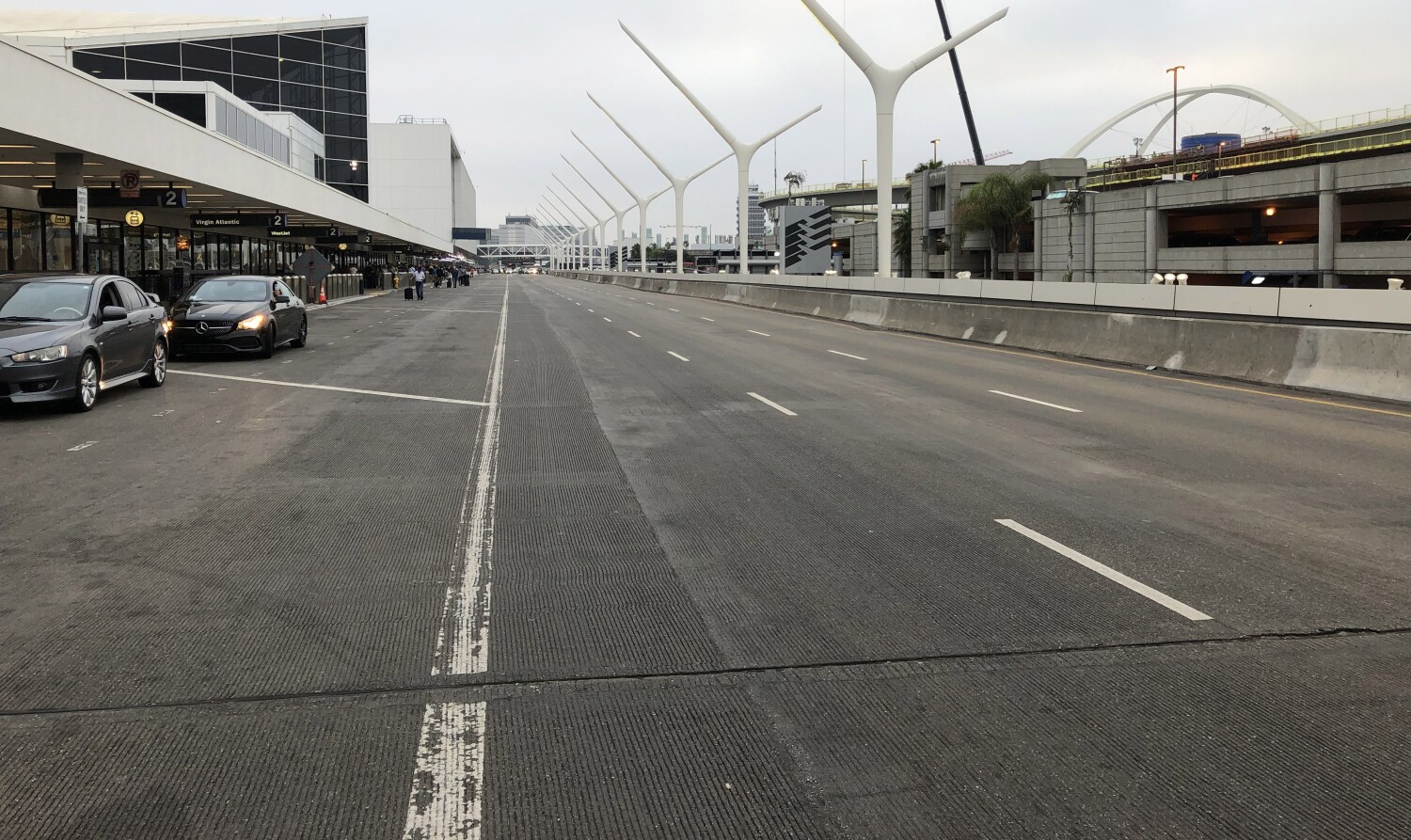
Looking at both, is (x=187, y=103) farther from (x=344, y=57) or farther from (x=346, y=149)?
(x=346, y=149)

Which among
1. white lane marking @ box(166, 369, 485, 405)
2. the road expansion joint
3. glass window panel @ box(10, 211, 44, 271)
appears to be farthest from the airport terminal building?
the road expansion joint

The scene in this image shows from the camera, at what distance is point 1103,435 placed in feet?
39.2

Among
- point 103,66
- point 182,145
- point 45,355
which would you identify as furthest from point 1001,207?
point 45,355

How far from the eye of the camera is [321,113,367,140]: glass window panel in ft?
246

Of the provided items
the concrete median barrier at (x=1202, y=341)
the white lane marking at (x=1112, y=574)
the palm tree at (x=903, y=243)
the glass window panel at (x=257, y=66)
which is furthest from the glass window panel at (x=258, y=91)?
the white lane marking at (x=1112, y=574)

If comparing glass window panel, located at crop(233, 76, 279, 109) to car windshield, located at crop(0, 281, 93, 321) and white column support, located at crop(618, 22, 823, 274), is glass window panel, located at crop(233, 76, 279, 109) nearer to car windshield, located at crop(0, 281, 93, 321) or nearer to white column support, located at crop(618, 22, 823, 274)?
white column support, located at crop(618, 22, 823, 274)

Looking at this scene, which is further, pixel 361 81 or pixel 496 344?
pixel 361 81

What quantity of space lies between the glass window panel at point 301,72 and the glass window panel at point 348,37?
81.8 inches

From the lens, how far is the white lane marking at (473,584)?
5.22 metres

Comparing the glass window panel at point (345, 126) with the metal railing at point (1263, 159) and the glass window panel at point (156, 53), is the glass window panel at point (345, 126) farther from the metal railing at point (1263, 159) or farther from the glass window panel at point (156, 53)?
the metal railing at point (1263, 159)

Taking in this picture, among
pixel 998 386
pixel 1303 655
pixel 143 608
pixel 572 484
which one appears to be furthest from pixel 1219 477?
pixel 143 608

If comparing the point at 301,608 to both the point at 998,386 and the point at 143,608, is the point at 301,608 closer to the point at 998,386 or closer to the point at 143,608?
the point at 143,608

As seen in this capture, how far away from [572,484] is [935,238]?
100 m

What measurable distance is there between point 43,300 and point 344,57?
217 ft
